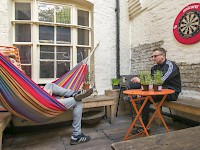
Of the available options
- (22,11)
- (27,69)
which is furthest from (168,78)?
(22,11)

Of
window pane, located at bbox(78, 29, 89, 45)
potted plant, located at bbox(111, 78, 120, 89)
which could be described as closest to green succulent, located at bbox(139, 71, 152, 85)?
potted plant, located at bbox(111, 78, 120, 89)

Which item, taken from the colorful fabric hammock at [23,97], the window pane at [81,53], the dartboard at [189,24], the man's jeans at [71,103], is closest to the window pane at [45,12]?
the window pane at [81,53]

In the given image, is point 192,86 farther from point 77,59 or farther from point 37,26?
point 37,26

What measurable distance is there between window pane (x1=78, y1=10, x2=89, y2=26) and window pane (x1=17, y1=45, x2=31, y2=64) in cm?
122

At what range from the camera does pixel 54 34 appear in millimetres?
3094

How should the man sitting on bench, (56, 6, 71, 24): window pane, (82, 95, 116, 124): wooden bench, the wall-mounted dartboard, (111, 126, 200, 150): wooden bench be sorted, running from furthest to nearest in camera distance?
(56, 6, 71, 24): window pane → (82, 95, 116, 124): wooden bench → the wall-mounted dartboard → the man sitting on bench → (111, 126, 200, 150): wooden bench

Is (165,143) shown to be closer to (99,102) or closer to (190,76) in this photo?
(99,102)

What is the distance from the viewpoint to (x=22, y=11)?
2.96m

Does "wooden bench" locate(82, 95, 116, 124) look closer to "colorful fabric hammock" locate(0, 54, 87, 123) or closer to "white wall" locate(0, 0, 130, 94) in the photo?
"colorful fabric hammock" locate(0, 54, 87, 123)

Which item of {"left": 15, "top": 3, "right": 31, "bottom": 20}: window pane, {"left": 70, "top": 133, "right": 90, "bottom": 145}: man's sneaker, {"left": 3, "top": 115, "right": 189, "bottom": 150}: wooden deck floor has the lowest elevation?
{"left": 3, "top": 115, "right": 189, "bottom": 150}: wooden deck floor

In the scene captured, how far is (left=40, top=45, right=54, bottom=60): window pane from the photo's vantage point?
3023 millimetres

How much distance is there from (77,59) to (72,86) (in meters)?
0.98

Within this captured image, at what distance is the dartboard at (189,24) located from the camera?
2.36 m

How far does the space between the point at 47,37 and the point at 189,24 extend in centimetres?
260
